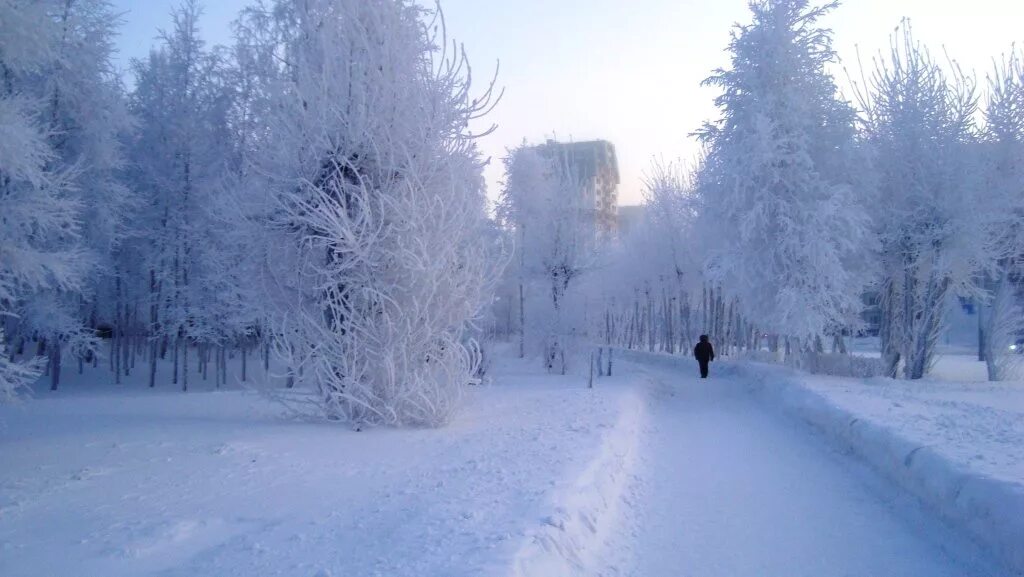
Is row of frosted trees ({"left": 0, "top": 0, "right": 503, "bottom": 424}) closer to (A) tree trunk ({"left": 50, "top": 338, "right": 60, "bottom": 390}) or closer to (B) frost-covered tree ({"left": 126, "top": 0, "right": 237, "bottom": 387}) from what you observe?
(B) frost-covered tree ({"left": 126, "top": 0, "right": 237, "bottom": 387})

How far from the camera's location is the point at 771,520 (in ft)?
22.9

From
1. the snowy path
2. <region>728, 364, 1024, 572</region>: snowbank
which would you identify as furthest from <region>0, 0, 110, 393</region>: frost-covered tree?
<region>728, 364, 1024, 572</region>: snowbank

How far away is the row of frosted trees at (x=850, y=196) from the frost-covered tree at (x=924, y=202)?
0.04m

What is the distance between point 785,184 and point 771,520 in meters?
13.5

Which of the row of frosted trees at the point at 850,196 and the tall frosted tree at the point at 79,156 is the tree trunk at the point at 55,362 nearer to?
the tall frosted tree at the point at 79,156

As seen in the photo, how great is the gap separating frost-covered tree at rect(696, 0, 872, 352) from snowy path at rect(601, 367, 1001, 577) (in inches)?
309

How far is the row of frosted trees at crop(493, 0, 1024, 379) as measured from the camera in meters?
18.2

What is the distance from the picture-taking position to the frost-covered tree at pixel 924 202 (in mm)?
18703

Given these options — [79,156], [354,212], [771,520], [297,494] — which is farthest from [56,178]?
[771,520]

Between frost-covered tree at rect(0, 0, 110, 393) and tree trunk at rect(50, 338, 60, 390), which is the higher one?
frost-covered tree at rect(0, 0, 110, 393)

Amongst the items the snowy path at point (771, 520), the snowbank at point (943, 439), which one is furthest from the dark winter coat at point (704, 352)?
the snowy path at point (771, 520)

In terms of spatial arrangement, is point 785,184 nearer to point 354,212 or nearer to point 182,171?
point 354,212

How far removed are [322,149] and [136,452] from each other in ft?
15.8

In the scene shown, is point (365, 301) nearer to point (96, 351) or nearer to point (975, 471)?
point (975, 471)
